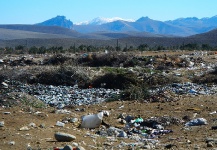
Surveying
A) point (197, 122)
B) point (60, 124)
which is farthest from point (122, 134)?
point (197, 122)

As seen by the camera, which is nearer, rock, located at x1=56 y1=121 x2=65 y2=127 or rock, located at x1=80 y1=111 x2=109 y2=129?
rock, located at x1=56 y1=121 x2=65 y2=127

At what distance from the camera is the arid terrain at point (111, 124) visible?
536 cm

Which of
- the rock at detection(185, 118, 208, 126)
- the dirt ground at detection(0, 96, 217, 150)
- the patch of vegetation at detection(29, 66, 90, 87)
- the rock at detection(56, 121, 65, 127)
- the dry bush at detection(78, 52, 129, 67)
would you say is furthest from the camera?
the dry bush at detection(78, 52, 129, 67)

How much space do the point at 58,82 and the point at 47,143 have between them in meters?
8.04

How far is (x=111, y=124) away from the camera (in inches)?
275

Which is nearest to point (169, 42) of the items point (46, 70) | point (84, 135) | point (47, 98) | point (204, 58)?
point (204, 58)

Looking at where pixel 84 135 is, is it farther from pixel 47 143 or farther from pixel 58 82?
pixel 58 82

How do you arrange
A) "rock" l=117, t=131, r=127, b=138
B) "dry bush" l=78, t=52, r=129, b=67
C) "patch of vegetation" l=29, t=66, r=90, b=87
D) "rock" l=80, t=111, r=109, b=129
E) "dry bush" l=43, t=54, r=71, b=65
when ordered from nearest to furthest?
"rock" l=117, t=131, r=127, b=138, "rock" l=80, t=111, r=109, b=129, "patch of vegetation" l=29, t=66, r=90, b=87, "dry bush" l=78, t=52, r=129, b=67, "dry bush" l=43, t=54, r=71, b=65

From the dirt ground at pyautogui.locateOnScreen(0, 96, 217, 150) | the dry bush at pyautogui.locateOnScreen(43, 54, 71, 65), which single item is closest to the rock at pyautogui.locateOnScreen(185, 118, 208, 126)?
the dirt ground at pyautogui.locateOnScreen(0, 96, 217, 150)

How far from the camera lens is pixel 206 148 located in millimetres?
5109

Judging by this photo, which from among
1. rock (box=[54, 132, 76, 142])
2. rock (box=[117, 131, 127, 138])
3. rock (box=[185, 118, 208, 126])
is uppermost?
rock (box=[54, 132, 76, 142])

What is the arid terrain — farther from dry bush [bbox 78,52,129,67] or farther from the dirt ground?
dry bush [bbox 78,52,129,67]

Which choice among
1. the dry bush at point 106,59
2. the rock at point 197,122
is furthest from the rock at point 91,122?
the dry bush at point 106,59

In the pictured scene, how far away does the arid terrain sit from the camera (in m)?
5.36
